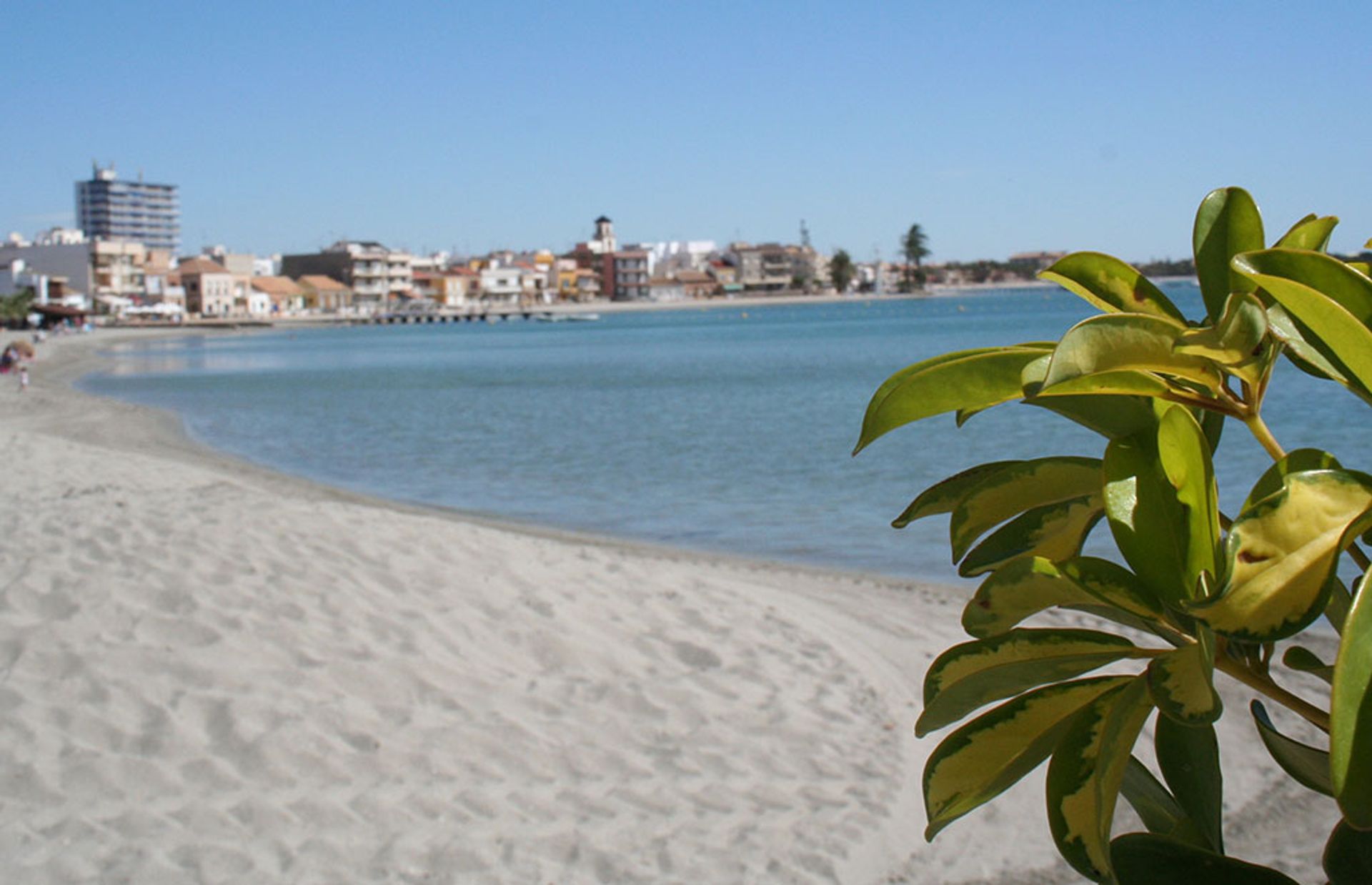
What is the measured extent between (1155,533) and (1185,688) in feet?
0.36

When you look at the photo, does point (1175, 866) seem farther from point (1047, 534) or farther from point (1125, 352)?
point (1125, 352)

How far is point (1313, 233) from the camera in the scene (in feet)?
3.15

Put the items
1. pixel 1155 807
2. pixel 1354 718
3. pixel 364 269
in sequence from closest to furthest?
pixel 1354 718 < pixel 1155 807 < pixel 364 269

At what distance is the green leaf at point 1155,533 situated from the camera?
0.77 m

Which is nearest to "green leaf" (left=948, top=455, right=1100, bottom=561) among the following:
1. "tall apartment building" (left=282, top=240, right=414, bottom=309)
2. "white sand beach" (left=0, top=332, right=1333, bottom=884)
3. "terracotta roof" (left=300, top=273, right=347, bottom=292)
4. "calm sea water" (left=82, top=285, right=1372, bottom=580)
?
"white sand beach" (left=0, top=332, right=1333, bottom=884)

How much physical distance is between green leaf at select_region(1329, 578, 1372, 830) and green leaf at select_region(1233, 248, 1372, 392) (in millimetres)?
163

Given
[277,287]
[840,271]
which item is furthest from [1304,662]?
[840,271]

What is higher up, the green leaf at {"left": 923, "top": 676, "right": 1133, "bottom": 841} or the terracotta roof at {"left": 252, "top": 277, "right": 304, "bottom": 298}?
the terracotta roof at {"left": 252, "top": 277, "right": 304, "bottom": 298}

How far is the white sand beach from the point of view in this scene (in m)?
3.98

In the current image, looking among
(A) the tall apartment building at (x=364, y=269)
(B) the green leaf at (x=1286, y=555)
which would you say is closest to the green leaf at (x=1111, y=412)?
(B) the green leaf at (x=1286, y=555)

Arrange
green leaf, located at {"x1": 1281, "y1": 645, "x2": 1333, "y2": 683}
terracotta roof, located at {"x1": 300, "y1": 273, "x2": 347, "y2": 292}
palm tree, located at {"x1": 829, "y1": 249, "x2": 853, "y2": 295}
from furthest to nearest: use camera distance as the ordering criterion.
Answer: palm tree, located at {"x1": 829, "y1": 249, "x2": 853, "y2": 295}
terracotta roof, located at {"x1": 300, "y1": 273, "x2": 347, "y2": 292}
green leaf, located at {"x1": 1281, "y1": 645, "x2": 1333, "y2": 683}

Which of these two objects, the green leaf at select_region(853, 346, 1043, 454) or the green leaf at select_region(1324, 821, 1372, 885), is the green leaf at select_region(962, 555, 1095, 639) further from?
the green leaf at select_region(1324, 821, 1372, 885)

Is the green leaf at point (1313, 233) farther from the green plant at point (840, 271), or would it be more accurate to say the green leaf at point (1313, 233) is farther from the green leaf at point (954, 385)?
the green plant at point (840, 271)

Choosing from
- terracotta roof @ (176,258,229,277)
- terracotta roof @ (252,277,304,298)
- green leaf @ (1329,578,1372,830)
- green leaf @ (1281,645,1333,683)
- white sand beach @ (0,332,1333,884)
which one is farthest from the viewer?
terracotta roof @ (252,277,304,298)
